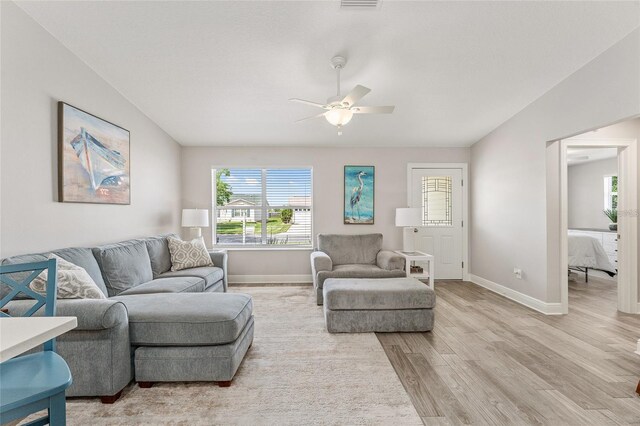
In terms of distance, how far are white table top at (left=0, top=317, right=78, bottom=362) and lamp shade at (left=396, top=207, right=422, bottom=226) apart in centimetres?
426

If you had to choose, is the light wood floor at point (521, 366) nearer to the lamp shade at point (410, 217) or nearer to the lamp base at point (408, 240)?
the lamp base at point (408, 240)

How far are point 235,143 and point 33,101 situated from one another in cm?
287

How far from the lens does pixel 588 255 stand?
5.23 metres

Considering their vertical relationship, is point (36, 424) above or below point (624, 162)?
below

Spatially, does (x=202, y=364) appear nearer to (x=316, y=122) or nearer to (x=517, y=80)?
(x=316, y=122)

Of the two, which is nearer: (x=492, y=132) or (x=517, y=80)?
(x=517, y=80)

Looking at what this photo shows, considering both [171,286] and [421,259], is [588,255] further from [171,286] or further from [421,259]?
[171,286]

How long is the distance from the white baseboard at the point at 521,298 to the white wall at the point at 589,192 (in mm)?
4230

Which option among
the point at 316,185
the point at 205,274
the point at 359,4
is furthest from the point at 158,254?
the point at 359,4

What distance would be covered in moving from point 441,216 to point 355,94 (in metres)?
3.50

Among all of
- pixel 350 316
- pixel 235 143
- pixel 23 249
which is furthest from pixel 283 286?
pixel 23 249

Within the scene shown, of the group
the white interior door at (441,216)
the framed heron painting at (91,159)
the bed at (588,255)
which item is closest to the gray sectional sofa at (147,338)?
the framed heron painting at (91,159)

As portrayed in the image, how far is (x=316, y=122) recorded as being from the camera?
4.46m

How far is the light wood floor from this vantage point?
1822mm
